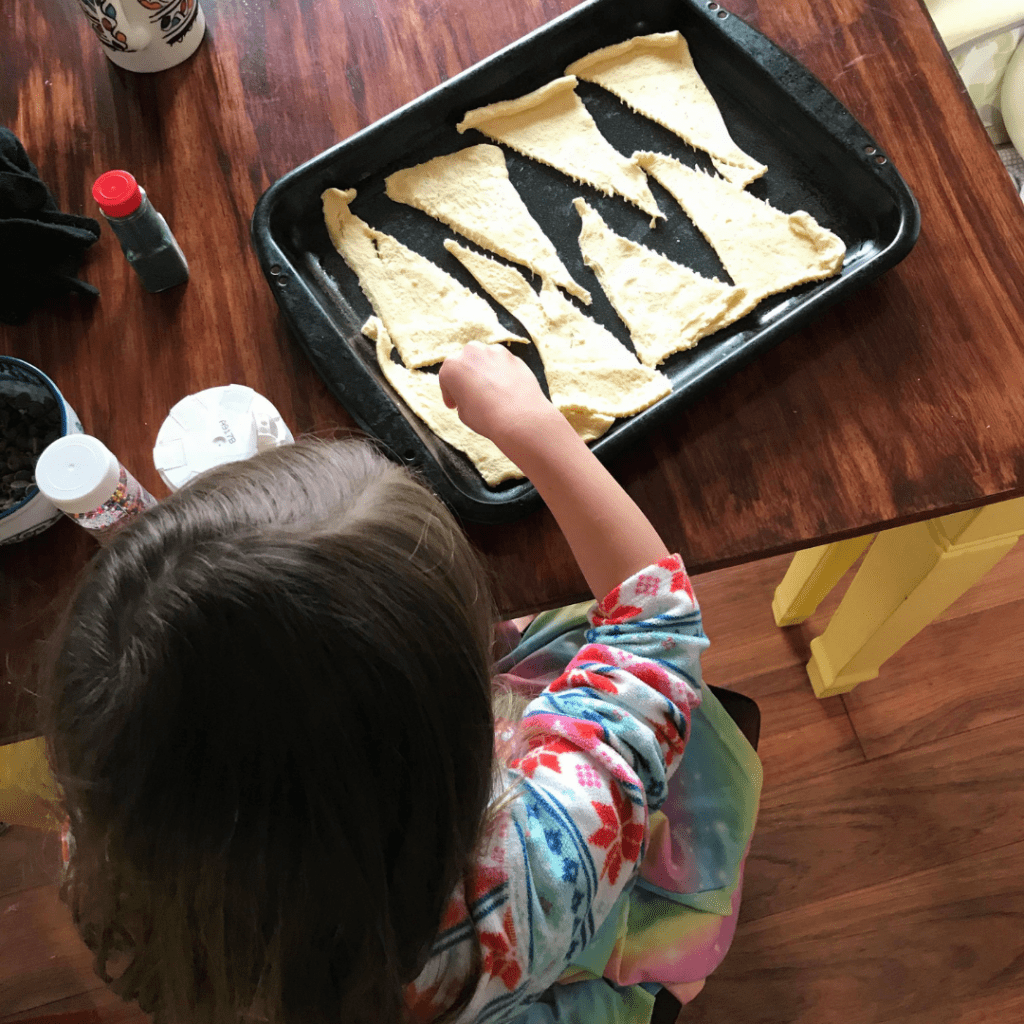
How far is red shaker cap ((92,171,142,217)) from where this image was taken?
2.27ft

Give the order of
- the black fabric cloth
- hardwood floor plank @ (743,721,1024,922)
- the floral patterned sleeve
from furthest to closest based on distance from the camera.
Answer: hardwood floor plank @ (743,721,1024,922), the black fabric cloth, the floral patterned sleeve

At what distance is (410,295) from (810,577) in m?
0.66

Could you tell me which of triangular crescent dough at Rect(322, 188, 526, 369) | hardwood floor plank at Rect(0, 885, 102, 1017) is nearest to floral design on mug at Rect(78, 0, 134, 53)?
triangular crescent dough at Rect(322, 188, 526, 369)

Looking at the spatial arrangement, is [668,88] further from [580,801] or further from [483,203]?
[580,801]

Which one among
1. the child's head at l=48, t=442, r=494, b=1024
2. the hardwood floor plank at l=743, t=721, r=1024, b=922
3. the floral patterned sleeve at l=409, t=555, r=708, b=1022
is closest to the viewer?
the child's head at l=48, t=442, r=494, b=1024

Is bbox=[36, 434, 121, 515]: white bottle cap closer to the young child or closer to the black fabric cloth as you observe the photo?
the young child

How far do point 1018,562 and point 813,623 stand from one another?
1.08ft

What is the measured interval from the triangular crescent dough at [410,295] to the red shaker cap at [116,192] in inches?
6.8

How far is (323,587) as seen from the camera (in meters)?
0.42

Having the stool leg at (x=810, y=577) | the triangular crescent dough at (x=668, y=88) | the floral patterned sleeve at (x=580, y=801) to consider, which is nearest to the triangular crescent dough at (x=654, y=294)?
the triangular crescent dough at (x=668, y=88)

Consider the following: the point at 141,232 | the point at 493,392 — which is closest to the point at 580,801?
the point at 493,392

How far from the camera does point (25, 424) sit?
Result: 675 millimetres

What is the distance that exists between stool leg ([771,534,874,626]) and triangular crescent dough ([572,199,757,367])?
355mm

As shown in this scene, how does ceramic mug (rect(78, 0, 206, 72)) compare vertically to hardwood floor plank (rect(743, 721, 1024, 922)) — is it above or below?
above
